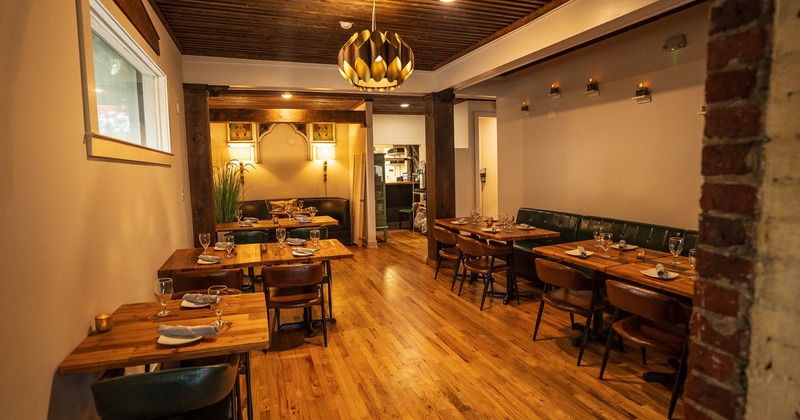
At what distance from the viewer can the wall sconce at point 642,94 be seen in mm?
4613

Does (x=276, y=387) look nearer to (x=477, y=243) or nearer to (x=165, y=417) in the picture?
(x=165, y=417)

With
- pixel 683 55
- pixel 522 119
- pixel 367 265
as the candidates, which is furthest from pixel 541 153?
pixel 367 265

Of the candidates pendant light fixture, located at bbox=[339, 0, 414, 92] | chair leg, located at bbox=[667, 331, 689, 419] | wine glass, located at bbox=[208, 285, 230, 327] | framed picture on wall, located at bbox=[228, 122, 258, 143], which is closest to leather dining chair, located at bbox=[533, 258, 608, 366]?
chair leg, located at bbox=[667, 331, 689, 419]

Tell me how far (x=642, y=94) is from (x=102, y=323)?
201 inches

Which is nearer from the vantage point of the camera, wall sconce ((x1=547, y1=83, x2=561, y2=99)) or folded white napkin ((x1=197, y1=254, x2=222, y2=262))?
folded white napkin ((x1=197, y1=254, x2=222, y2=262))

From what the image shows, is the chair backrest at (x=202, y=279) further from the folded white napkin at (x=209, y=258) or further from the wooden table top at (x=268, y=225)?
the wooden table top at (x=268, y=225)

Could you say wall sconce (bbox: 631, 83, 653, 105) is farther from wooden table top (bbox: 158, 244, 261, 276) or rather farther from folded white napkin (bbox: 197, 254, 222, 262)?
folded white napkin (bbox: 197, 254, 222, 262)

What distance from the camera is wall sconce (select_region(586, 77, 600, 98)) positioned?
207 inches

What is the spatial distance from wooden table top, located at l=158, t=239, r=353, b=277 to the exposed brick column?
9.50 ft

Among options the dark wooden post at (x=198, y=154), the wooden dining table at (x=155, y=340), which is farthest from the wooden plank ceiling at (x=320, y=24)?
the wooden dining table at (x=155, y=340)

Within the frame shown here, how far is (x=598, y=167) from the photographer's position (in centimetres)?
536

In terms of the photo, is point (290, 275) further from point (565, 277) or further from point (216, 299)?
point (565, 277)

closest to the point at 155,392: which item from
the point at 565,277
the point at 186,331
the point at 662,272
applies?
the point at 186,331

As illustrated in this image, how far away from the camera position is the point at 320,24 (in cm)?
425
